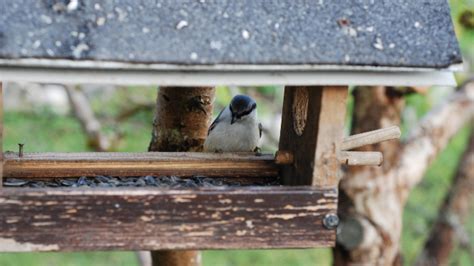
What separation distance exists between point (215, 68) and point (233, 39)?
0.11m

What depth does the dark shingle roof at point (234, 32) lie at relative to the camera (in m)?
2.22

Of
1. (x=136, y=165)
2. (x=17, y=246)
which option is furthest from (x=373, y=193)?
(x=17, y=246)

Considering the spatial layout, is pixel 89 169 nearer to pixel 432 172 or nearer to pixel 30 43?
pixel 30 43

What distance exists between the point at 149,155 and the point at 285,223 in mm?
632

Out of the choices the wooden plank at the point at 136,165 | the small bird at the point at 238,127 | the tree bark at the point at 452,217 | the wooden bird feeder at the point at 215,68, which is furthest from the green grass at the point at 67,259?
the wooden bird feeder at the point at 215,68

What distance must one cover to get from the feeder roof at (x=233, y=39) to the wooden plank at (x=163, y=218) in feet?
1.17

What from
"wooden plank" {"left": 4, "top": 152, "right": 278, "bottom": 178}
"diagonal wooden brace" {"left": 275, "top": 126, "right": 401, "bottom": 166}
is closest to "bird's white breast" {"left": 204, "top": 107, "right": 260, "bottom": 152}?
"wooden plank" {"left": 4, "top": 152, "right": 278, "bottom": 178}

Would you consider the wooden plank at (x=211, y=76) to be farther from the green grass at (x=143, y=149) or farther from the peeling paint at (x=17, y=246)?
the green grass at (x=143, y=149)

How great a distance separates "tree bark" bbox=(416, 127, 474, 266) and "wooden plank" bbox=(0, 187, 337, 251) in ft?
10.8

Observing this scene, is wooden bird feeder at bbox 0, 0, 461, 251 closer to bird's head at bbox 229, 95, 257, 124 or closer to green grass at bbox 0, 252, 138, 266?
bird's head at bbox 229, 95, 257, 124

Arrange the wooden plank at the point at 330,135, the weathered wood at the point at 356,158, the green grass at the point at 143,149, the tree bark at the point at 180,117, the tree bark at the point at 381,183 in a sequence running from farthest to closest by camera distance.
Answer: the green grass at the point at 143,149, the tree bark at the point at 381,183, the tree bark at the point at 180,117, the weathered wood at the point at 356,158, the wooden plank at the point at 330,135

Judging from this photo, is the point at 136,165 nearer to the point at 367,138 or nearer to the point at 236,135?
the point at 367,138

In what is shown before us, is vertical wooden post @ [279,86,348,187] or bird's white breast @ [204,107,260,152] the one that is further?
bird's white breast @ [204,107,260,152]

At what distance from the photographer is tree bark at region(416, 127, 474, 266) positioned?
18.5 ft
